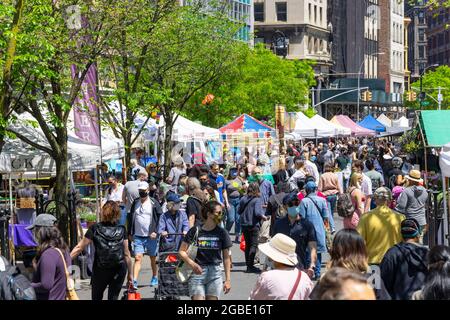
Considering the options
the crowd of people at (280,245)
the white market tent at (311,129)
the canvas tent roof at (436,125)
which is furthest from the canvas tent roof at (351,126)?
the canvas tent roof at (436,125)

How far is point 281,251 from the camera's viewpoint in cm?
858

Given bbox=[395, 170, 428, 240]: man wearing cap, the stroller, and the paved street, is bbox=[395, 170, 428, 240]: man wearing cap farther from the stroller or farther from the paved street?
the stroller

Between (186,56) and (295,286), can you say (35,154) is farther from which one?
(186,56)

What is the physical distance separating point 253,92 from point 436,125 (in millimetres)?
40145

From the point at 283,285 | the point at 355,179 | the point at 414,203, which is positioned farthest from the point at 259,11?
the point at 283,285

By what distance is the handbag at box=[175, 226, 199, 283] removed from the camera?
11.0 meters

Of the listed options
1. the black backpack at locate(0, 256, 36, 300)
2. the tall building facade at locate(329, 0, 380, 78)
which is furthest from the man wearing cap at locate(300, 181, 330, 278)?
the tall building facade at locate(329, 0, 380, 78)

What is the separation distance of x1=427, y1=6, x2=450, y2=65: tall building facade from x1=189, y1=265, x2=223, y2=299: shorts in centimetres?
17149

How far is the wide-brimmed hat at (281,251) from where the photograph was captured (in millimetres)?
8414

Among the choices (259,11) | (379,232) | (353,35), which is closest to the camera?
(379,232)

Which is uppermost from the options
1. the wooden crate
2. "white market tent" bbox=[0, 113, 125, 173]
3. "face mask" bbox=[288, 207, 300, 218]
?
"white market tent" bbox=[0, 113, 125, 173]

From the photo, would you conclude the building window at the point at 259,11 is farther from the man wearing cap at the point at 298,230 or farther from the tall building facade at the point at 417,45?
the man wearing cap at the point at 298,230

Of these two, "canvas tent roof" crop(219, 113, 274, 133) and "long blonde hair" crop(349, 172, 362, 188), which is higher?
"canvas tent roof" crop(219, 113, 274, 133)

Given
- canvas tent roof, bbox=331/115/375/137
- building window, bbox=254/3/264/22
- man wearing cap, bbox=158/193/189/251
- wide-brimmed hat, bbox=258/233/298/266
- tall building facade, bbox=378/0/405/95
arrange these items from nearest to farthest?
wide-brimmed hat, bbox=258/233/298/266, man wearing cap, bbox=158/193/189/251, canvas tent roof, bbox=331/115/375/137, building window, bbox=254/3/264/22, tall building facade, bbox=378/0/405/95
